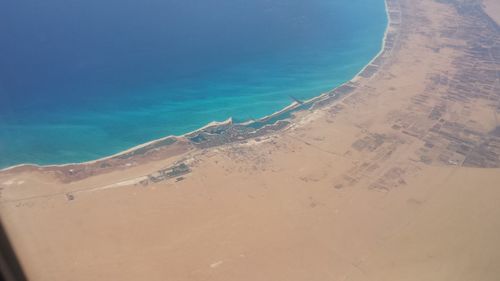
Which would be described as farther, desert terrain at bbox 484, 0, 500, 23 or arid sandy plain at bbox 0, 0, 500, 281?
desert terrain at bbox 484, 0, 500, 23

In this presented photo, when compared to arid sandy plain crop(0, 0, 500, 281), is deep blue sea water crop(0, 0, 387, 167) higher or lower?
higher

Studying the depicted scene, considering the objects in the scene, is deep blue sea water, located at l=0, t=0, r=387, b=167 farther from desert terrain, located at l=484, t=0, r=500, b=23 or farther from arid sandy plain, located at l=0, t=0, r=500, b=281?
desert terrain, located at l=484, t=0, r=500, b=23

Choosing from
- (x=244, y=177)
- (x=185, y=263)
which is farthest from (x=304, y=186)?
(x=185, y=263)

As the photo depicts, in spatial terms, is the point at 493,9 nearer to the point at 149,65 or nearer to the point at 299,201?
the point at 149,65

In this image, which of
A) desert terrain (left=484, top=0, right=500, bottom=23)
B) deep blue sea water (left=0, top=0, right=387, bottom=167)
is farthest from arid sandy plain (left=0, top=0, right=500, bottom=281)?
desert terrain (left=484, top=0, right=500, bottom=23)

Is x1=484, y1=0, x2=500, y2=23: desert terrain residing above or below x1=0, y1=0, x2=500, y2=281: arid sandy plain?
above

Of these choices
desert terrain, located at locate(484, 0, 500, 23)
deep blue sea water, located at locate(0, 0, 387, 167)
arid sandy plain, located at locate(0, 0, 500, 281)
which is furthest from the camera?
desert terrain, located at locate(484, 0, 500, 23)

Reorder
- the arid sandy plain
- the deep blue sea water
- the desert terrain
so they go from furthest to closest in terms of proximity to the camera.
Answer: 1. the desert terrain
2. the deep blue sea water
3. the arid sandy plain

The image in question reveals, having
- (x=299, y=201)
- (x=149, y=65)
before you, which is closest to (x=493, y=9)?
(x=149, y=65)

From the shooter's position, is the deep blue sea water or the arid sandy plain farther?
the deep blue sea water
